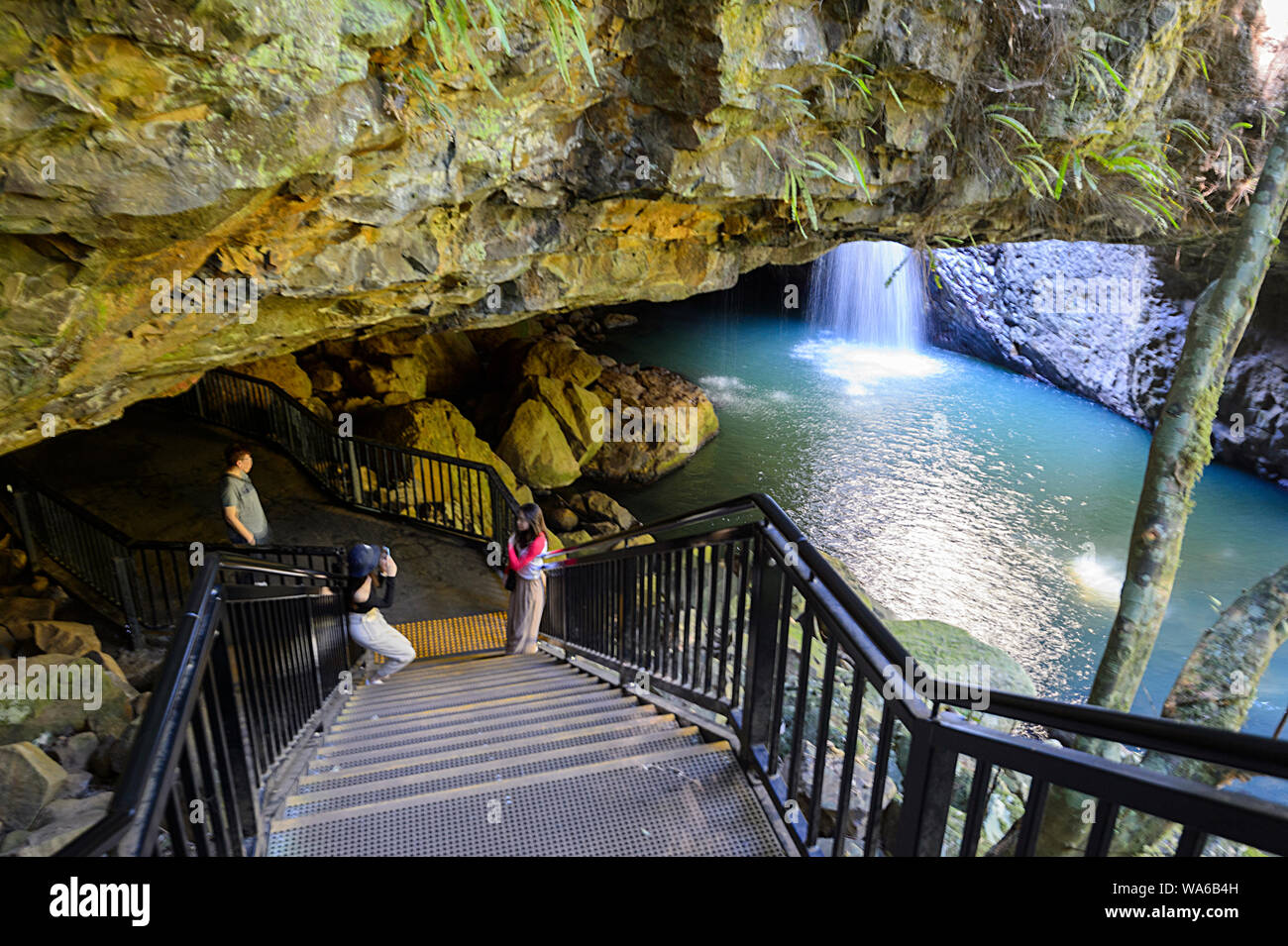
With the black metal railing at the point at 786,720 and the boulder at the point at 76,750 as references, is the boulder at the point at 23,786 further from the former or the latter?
the black metal railing at the point at 786,720

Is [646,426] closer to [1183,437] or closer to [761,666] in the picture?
[1183,437]

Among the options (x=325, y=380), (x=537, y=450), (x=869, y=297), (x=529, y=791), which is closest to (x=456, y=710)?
(x=529, y=791)

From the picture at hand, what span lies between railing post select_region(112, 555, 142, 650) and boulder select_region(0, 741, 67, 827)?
3129 mm

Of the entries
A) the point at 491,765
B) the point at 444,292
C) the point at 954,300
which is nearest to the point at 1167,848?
the point at 491,765

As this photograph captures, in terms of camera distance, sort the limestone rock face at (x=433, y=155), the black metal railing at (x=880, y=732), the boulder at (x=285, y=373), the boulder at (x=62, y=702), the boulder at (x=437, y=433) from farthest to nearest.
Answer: the boulder at (x=285, y=373)
the boulder at (x=437, y=433)
the boulder at (x=62, y=702)
the limestone rock face at (x=433, y=155)
the black metal railing at (x=880, y=732)

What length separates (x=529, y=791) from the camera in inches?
102

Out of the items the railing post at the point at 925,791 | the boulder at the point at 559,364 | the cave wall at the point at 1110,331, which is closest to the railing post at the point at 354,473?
the boulder at the point at 559,364

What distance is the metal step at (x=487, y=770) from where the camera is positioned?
103 inches

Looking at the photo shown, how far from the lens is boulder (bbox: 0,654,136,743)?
3490 mm

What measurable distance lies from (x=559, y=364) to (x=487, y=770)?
12.0 m

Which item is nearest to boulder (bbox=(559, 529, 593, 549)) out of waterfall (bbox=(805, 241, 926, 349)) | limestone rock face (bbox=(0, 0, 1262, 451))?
limestone rock face (bbox=(0, 0, 1262, 451))

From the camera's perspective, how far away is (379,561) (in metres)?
5.02

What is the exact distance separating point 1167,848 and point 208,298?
7570 millimetres

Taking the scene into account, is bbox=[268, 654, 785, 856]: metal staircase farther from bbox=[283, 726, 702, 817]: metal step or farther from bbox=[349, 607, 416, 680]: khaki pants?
bbox=[349, 607, 416, 680]: khaki pants
